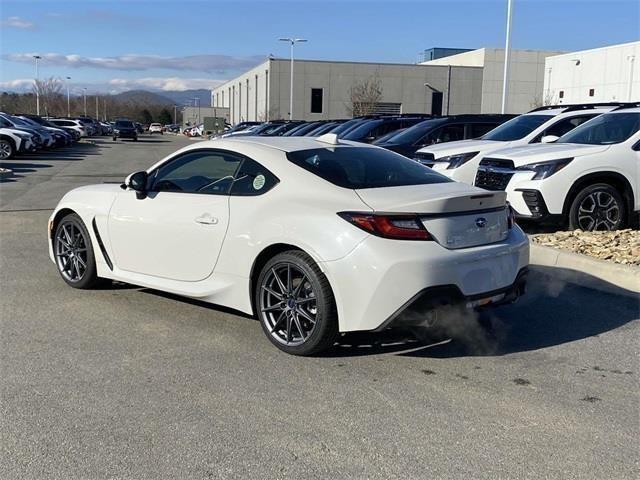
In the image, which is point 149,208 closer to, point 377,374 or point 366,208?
point 366,208

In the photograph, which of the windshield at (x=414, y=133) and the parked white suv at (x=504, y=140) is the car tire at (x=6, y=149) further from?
the parked white suv at (x=504, y=140)

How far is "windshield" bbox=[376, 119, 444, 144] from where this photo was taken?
1245 cm

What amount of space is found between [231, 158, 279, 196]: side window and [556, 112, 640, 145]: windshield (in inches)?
219

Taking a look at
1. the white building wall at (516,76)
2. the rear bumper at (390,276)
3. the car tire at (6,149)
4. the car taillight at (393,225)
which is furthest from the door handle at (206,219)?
the white building wall at (516,76)

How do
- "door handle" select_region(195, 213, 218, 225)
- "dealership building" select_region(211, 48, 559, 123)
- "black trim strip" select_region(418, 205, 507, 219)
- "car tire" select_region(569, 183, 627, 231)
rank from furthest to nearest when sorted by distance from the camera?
"dealership building" select_region(211, 48, 559, 123), "car tire" select_region(569, 183, 627, 231), "door handle" select_region(195, 213, 218, 225), "black trim strip" select_region(418, 205, 507, 219)

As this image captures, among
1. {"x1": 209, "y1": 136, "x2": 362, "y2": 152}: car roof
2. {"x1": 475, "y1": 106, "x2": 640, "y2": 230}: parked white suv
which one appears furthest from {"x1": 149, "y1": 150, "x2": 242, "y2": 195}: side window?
{"x1": 475, "y1": 106, "x2": 640, "y2": 230}: parked white suv

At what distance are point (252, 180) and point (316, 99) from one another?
7026 centimetres

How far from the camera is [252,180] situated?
5.07 metres

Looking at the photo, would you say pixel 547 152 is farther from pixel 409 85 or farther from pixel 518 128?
pixel 409 85

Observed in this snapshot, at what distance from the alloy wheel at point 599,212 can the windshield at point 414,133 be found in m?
4.57

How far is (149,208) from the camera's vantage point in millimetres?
5598

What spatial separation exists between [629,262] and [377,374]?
369cm

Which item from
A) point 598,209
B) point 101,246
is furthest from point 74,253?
point 598,209

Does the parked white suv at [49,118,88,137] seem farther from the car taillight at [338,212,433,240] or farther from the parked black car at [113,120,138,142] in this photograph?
the car taillight at [338,212,433,240]
